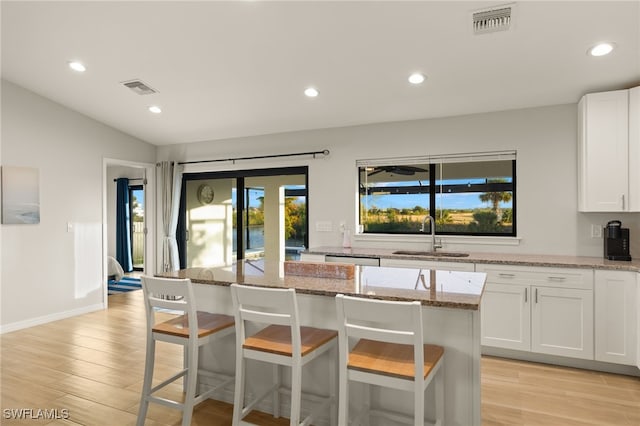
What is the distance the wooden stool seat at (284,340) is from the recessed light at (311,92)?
2616 mm

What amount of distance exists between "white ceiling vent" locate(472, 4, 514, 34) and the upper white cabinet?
4.59 ft

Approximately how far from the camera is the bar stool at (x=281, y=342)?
6.59 ft

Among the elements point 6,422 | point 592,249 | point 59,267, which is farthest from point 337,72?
point 59,267

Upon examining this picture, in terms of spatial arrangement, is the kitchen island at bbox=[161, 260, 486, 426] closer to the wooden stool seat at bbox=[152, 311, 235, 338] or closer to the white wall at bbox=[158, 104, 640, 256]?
the wooden stool seat at bbox=[152, 311, 235, 338]

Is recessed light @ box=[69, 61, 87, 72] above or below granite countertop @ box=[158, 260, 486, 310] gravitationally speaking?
A: above

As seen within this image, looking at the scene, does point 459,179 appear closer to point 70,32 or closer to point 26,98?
point 70,32

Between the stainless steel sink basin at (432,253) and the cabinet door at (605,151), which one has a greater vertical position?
the cabinet door at (605,151)

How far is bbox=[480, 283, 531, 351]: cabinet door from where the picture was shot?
3.51m

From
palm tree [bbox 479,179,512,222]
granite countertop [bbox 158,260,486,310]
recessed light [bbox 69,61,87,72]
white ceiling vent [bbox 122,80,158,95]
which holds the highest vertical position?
recessed light [bbox 69,61,87,72]

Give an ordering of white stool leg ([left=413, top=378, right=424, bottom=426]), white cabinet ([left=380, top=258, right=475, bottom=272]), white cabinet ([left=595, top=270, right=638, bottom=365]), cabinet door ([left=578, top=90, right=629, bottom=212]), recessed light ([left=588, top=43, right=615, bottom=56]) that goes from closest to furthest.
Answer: white stool leg ([left=413, top=378, right=424, bottom=426]), recessed light ([left=588, top=43, right=615, bottom=56]), white cabinet ([left=595, top=270, right=638, bottom=365]), cabinet door ([left=578, top=90, right=629, bottom=212]), white cabinet ([left=380, top=258, right=475, bottom=272])

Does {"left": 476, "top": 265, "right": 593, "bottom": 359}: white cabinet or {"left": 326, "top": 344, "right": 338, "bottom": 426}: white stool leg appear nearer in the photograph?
{"left": 326, "top": 344, "right": 338, "bottom": 426}: white stool leg

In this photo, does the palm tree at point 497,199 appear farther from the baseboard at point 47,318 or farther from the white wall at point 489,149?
the baseboard at point 47,318

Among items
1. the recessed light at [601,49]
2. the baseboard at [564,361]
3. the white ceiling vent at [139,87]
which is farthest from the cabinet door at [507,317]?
the white ceiling vent at [139,87]

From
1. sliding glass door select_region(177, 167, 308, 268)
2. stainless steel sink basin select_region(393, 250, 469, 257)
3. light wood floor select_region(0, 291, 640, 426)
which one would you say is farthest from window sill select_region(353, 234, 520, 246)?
light wood floor select_region(0, 291, 640, 426)
